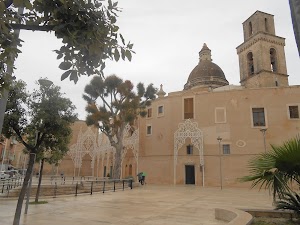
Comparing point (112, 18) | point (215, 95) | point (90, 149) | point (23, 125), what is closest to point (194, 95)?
point (215, 95)

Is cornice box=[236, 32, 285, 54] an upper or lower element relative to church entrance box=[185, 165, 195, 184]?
upper

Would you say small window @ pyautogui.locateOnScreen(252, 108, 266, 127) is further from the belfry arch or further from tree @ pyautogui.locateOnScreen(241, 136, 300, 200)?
tree @ pyautogui.locateOnScreen(241, 136, 300, 200)

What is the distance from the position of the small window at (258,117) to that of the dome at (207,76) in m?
13.9

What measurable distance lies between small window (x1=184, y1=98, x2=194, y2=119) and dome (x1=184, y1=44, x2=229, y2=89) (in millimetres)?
11899

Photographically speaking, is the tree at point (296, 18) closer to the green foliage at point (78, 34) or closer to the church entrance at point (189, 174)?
the green foliage at point (78, 34)

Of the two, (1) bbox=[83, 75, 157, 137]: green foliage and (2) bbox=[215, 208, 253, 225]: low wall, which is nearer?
(2) bbox=[215, 208, 253, 225]: low wall

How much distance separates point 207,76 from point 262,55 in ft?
27.5

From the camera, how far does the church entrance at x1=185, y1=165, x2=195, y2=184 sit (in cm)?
2717

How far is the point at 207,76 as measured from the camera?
137 ft

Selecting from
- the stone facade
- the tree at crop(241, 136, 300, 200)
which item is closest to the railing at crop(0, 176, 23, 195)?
the stone facade

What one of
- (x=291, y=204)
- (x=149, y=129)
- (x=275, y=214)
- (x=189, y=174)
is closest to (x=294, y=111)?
(x=189, y=174)

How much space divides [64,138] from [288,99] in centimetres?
2313

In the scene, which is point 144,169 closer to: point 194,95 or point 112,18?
A: point 194,95

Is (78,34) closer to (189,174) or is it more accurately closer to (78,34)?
(78,34)
